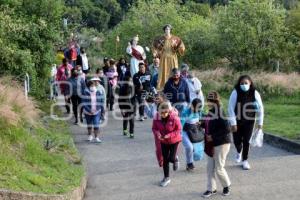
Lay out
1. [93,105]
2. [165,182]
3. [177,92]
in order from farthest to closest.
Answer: [93,105] → [177,92] → [165,182]

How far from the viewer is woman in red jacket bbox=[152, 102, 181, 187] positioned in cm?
991

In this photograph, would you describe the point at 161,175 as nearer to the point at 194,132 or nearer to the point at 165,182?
the point at 165,182

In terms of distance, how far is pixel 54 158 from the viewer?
424 inches

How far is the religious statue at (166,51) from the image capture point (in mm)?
17484

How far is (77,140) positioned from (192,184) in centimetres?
537

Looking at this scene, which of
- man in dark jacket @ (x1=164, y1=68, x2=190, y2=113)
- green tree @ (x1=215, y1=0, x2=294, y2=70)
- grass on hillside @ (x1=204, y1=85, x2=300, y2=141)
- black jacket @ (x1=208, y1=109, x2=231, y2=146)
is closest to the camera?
black jacket @ (x1=208, y1=109, x2=231, y2=146)

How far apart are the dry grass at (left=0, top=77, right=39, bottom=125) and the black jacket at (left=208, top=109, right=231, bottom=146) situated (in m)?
3.90

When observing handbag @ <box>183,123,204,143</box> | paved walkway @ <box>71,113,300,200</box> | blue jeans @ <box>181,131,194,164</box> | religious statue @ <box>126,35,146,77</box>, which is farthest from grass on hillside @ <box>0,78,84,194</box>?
religious statue @ <box>126,35,146,77</box>

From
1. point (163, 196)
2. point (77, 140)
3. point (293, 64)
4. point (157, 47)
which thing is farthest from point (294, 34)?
point (163, 196)

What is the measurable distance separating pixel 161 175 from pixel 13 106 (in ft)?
11.7

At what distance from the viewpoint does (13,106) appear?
1210cm

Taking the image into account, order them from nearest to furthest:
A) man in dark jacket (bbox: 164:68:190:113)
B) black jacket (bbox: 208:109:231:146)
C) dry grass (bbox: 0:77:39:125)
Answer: black jacket (bbox: 208:109:231:146) → dry grass (bbox: 0:77:39:125) → man in dark jacket (bbox: 164:68:190:113)

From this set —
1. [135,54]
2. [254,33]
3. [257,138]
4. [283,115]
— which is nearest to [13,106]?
[257,138]

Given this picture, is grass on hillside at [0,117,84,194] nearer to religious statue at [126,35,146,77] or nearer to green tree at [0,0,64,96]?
green tree at [0,0,64,96]
